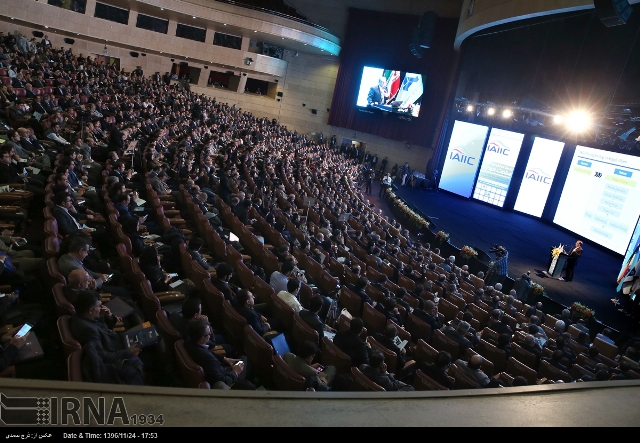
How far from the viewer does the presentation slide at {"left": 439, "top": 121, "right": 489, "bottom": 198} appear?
1808cm

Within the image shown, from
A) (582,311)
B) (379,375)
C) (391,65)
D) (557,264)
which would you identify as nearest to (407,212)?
(557,264)

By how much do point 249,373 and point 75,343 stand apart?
145 cm

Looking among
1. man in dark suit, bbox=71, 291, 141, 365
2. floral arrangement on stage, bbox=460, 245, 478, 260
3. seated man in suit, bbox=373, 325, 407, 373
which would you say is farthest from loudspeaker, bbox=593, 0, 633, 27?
man in dark suit, bbox=71, 291, 141, 365

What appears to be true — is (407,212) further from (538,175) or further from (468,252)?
(538,175)

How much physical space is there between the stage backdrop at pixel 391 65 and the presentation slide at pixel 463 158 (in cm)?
370

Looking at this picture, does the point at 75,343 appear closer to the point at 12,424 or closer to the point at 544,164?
the point at 12,424

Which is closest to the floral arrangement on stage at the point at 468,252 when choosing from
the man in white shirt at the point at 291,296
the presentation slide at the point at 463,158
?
the man in white shirt at the point at 291,296

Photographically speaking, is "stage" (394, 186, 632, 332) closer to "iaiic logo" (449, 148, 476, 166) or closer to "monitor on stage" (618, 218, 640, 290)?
"monitor on stage" (618, 218, 640, 290)

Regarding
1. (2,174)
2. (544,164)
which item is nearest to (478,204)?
(544,164)

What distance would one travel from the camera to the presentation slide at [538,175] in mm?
14922

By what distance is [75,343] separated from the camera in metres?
2.93

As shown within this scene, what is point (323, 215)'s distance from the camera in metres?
10.2

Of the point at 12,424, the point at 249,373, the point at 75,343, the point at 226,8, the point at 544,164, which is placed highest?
the point at 226,8

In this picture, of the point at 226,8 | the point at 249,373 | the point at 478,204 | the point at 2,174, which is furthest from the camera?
the point at 226,8
